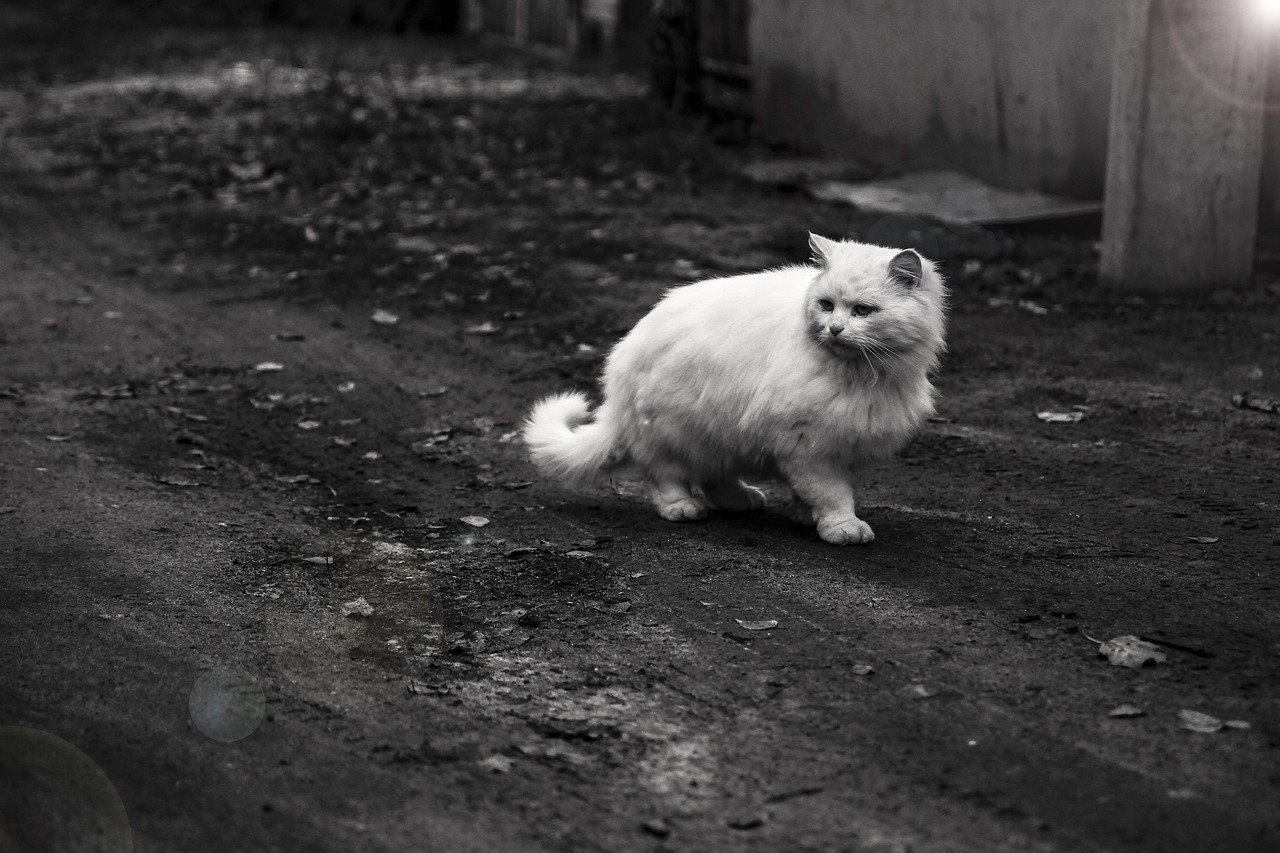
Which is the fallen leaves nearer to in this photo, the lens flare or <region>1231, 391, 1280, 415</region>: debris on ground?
<region>1231, 391, 1280, 415</region>: debris on ground

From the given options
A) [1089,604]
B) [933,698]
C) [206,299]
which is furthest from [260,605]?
[206,299]

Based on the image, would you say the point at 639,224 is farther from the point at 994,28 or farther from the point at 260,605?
the point at 260,605

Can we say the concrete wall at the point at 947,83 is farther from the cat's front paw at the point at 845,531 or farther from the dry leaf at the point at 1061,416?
the cat's front paw at the point at 845,531

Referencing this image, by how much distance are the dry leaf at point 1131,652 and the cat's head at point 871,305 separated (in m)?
1.24

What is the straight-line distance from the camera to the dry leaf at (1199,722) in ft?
12.3

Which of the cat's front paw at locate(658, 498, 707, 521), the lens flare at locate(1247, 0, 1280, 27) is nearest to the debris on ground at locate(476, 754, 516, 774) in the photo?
the cat's front paw at locate(658, 498, 707, 521)

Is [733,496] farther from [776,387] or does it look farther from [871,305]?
[871,305]

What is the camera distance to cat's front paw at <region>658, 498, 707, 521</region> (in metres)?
5.50

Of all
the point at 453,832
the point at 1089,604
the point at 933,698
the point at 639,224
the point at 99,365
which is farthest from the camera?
the point at 639,224

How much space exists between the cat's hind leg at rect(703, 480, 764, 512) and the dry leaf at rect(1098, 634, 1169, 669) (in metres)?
1.73

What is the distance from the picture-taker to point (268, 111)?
15859mm

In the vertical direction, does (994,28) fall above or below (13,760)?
above

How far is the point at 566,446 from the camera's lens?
5.66 meters

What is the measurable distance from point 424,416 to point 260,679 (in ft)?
9.61
